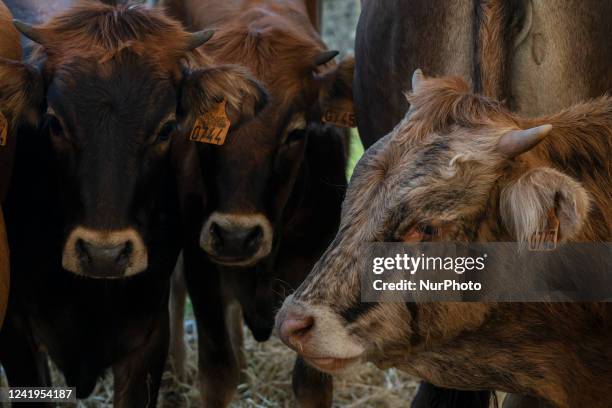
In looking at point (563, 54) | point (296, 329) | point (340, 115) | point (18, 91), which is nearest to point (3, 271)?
point (18, 91)

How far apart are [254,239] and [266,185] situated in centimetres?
27

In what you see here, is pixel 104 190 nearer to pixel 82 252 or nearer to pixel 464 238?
pixel 82 252

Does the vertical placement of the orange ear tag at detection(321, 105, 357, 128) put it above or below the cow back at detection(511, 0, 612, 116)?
below

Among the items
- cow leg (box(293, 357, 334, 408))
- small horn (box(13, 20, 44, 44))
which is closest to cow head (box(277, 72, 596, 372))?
small horn (box(13, 20, 44, 44))

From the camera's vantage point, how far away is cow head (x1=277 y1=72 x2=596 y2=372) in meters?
3.16

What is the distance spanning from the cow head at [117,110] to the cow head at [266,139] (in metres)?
0.24

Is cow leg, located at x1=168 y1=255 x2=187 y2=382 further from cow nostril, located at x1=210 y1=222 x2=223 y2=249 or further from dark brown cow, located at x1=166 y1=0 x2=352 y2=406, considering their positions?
cow nostril, located at x1=210 y1=222 x2=223 y2=249

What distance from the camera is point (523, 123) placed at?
11.2 feet

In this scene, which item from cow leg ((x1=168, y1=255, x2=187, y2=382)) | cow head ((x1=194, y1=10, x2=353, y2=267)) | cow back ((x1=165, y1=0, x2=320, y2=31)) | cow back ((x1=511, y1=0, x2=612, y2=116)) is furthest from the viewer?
cow leg ((x1=168, y1=255, x2=187, y2=382))

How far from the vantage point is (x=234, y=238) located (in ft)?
15.8

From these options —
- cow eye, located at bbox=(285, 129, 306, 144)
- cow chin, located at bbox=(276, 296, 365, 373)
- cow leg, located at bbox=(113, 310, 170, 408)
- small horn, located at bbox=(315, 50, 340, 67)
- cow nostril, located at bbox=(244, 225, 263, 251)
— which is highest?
small horn, located at bbox=(315, 50, 340, 67)

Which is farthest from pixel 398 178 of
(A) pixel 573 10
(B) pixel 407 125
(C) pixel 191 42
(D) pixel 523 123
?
(C) pixel 191 42

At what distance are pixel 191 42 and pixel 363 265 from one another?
1858 millimetres

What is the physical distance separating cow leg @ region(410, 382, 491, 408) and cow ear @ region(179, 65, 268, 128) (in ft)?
4.89
